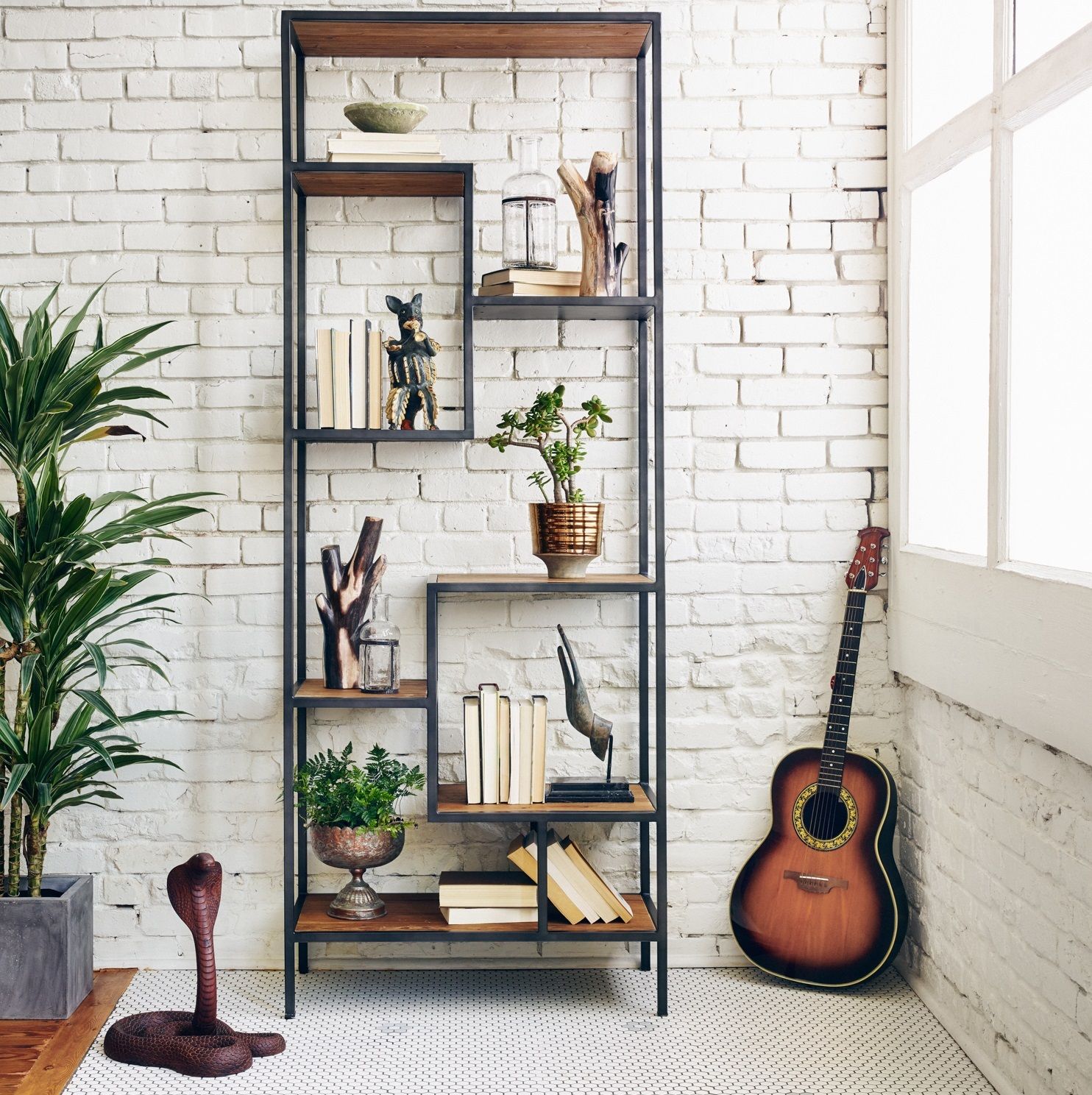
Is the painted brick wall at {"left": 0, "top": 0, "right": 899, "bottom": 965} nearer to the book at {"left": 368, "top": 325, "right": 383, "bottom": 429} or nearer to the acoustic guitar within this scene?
the acoustic guitar

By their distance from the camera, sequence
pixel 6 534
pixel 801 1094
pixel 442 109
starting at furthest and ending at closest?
pixel 442 109 < pixel 6 534 < pixel 801 1094

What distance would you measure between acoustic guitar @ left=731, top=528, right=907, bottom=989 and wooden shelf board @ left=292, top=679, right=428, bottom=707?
0.85 meters

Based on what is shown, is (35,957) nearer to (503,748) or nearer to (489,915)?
(489,915)

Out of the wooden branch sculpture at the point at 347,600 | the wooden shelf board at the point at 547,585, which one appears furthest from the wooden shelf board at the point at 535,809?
the wooden shelf board at the point at 547,585

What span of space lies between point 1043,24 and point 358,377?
4.51ft

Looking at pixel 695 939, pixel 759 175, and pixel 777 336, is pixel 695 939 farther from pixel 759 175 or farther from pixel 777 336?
pixel 759 175

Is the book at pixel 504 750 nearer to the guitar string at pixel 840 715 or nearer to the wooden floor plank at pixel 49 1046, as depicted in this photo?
the guitar string at pixel 840 715

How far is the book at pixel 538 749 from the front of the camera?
2244 mm

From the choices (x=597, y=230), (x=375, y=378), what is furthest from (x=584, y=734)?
(x=597, y=230)

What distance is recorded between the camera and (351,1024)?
2.21 meters

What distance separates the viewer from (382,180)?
7.60 feet

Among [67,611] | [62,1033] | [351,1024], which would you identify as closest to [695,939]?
[351,1024]

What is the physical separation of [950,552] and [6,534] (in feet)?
6.07

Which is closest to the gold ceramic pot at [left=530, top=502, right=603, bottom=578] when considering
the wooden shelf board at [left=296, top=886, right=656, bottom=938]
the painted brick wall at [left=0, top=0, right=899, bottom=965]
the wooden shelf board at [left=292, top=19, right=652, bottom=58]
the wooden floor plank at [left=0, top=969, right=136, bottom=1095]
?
the painted brick wall at [left=0, top=0, right=899, bottom=965]
